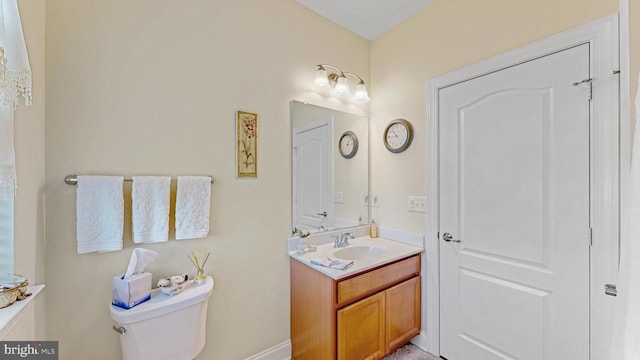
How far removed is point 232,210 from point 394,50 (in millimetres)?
1914

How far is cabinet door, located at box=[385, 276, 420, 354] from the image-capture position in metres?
1.78

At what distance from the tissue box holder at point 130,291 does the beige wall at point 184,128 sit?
0.14 m

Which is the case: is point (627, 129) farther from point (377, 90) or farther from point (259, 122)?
point (377, 90)

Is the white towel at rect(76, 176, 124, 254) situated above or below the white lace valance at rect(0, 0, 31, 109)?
below

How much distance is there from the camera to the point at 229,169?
1.64m

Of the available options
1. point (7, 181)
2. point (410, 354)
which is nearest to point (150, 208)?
point (7, 181)

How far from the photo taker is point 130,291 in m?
1.18

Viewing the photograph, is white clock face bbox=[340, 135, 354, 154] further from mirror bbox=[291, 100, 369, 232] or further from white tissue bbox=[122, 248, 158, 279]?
white tissue bbox=[122, 248, 158, 279]

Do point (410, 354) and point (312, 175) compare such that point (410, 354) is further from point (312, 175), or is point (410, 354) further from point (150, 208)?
point (150, 208)

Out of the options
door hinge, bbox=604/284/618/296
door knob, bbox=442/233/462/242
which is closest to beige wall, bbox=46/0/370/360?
door knob, bbox=442/233/462/242

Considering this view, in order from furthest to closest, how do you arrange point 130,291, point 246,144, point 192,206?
1. point 246,144
2. point 192,206
3. point 130,291

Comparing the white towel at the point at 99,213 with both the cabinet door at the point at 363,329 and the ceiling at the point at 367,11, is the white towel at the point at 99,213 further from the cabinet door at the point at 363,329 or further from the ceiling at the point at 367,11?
the ceiling at the point at 367,11

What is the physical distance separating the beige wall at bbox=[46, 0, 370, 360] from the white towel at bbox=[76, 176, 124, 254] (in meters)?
0.08

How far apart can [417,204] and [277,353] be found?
153 centimetres
